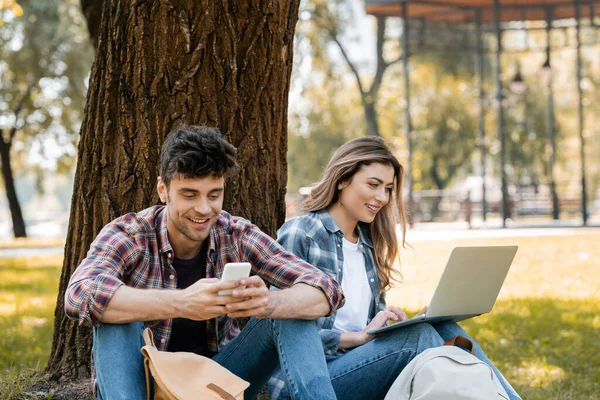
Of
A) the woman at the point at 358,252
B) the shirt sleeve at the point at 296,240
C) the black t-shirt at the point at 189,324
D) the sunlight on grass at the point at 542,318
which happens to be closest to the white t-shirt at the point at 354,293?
the woman at the point at 358,252

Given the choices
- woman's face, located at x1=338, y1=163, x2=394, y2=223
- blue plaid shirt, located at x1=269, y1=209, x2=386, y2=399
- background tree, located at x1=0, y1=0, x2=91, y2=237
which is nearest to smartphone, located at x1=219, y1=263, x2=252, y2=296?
blue plaid shirt, located at x1=269, y1=209, x2=386, y2=399

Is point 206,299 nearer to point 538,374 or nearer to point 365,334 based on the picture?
point 365,334

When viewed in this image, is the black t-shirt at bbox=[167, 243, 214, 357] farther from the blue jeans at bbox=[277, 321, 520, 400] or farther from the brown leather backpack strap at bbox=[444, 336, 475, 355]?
the brown leather backpack strap at bbox=[444, 336, 475, 355]

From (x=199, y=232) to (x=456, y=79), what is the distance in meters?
29.6

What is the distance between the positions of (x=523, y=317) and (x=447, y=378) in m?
4.90

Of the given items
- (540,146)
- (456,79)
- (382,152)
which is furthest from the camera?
(540,146)

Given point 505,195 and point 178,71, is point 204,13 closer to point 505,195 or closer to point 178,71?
point 178,71

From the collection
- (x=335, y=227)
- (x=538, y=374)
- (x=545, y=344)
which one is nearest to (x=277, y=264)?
(x=335, y=227)

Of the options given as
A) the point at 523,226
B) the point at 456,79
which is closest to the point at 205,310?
the point at 523,226

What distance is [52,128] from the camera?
2591 centimetres

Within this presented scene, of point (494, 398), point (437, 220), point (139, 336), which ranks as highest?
point (139, 336)

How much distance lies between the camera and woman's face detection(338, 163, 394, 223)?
4199mm

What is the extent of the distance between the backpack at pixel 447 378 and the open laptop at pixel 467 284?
0.86 ft

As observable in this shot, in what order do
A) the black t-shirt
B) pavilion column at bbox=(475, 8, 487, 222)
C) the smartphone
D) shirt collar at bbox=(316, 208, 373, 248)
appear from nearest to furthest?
1. the smartphone
2. the black t-shirt
3. shirt collar at bbox=(316, 208, 373, 248)
4. pavilion column at bbox=(475, 8, 487, 222)
